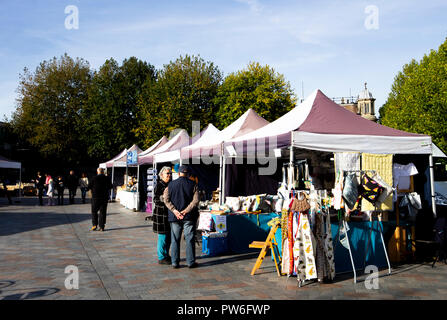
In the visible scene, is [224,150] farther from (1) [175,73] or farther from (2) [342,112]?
(1) [175,73]

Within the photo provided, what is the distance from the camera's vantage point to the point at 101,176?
11.4 meters

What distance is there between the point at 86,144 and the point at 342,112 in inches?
1374

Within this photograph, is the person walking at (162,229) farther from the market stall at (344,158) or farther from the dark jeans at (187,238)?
the market stall at (344,158)

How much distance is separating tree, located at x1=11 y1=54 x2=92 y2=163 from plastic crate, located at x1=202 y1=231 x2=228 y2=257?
110 ft

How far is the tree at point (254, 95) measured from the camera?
103 ft

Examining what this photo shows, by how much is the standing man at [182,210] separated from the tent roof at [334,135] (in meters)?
1.71

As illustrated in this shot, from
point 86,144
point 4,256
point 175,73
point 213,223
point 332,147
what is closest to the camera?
point 332,147

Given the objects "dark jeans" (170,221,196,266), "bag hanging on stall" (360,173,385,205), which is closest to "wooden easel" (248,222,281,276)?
"dark jeans" (170,221,196,266)

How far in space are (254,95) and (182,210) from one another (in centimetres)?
2628

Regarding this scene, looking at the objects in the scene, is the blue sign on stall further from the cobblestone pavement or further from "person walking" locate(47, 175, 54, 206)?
the cobblestone pavement

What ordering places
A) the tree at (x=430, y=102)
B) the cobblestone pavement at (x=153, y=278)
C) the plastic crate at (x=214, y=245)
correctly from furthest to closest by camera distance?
the tree at (x=430, y=102) < the plastic crate at (x=214, y=245) < the cobblestone pavement at (x=153, y=278)

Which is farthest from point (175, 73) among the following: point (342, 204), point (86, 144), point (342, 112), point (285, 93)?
point (342, 204)

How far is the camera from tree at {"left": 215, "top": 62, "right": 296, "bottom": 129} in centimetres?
3136

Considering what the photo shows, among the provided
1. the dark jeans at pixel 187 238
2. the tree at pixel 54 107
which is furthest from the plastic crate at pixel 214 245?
the tree at pixel 54 107
